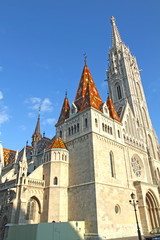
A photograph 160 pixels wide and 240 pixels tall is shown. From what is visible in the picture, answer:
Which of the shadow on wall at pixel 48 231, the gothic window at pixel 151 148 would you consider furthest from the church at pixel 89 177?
the shadow on wall at pixel 48 231

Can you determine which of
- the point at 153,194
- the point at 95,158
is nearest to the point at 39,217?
the point at 95,158

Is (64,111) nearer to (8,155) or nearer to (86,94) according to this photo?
(86,94)

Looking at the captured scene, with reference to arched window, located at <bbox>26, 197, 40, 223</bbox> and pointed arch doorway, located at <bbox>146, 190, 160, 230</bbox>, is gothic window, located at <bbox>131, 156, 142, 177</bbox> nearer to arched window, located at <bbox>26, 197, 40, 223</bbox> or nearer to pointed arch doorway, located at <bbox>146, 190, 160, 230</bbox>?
pointed arch doorway, located at <bbox>146, 190, 160, 230</bbox>

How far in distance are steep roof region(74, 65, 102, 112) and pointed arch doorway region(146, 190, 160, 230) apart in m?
14.7

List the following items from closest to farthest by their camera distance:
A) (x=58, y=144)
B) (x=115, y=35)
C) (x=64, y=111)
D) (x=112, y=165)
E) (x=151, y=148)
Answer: (x=112, y=165), (x=58, y=144), (x=64, y=111), (x=151, y=148), (x=115, y=35)

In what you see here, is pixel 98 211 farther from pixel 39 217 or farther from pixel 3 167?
pixel 3 167

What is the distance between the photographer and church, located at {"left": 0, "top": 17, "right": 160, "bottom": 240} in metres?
20.0

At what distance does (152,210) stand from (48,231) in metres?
17.1

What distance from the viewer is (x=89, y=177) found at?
2122 centimetres

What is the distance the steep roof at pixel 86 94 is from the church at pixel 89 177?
0.52ft

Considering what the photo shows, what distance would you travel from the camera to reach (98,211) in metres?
19.1

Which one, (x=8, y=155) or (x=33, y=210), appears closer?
(x=33, y=210)

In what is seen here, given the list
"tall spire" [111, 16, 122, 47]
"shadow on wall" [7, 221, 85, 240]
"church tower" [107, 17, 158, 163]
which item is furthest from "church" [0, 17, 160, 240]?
"tall spire" [111, 16, 122, 47]

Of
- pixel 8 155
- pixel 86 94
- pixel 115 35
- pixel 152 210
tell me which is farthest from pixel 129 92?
pixel 8 155
